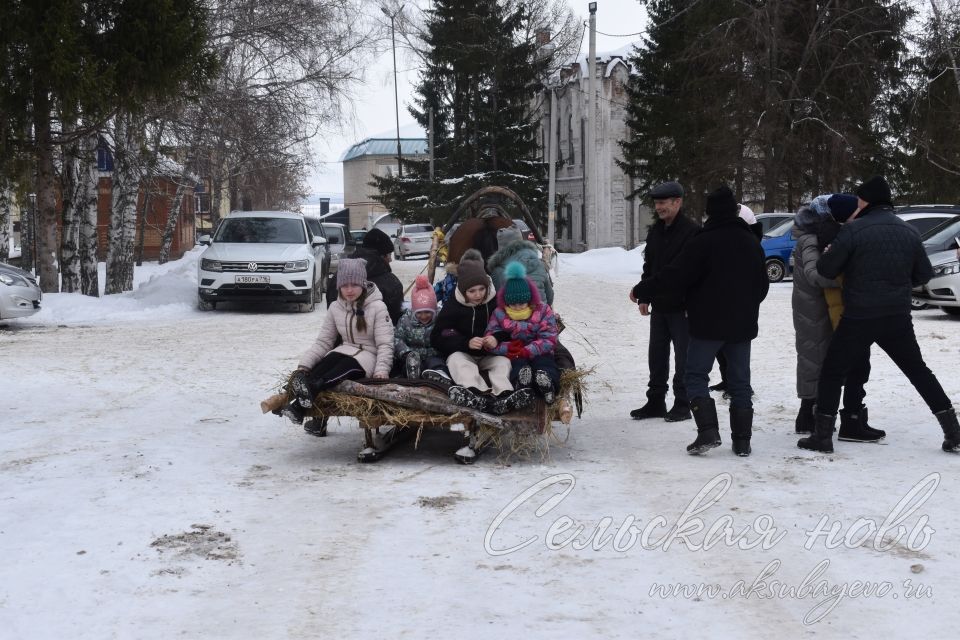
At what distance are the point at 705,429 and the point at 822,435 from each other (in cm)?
84

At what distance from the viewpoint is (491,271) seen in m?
9.20

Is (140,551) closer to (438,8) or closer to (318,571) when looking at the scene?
(318,571)

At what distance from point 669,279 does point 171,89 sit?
12.7 m

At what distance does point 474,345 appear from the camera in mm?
7477

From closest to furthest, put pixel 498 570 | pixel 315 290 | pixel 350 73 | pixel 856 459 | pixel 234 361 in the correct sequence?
pixel 498 570
pixel 856 459
pixel 234 361
pixel 315 290
pixel 350 73

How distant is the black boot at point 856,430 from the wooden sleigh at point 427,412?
2.20 meters

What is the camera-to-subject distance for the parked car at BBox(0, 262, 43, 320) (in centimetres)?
1656

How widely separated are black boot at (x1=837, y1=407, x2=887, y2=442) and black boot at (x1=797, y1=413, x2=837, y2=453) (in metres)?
0.42

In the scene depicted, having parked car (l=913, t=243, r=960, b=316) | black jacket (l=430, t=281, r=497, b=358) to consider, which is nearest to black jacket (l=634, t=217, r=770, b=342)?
black jacket (l=430, t=281, r=497, b=358)

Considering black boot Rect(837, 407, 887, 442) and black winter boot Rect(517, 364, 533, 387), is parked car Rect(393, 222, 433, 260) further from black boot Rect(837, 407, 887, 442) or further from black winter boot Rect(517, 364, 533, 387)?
black winter boot Rect(517, 364, 533, 387)

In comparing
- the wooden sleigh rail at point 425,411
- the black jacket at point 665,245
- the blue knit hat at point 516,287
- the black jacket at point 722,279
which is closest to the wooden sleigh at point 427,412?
the wooden sleigh rail at point 425,411

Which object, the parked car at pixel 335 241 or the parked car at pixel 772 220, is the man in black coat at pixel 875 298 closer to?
the parked car at pixel 335 241

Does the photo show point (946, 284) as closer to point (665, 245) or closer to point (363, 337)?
point (665, 245)

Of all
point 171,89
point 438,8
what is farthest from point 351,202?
point 171,89
